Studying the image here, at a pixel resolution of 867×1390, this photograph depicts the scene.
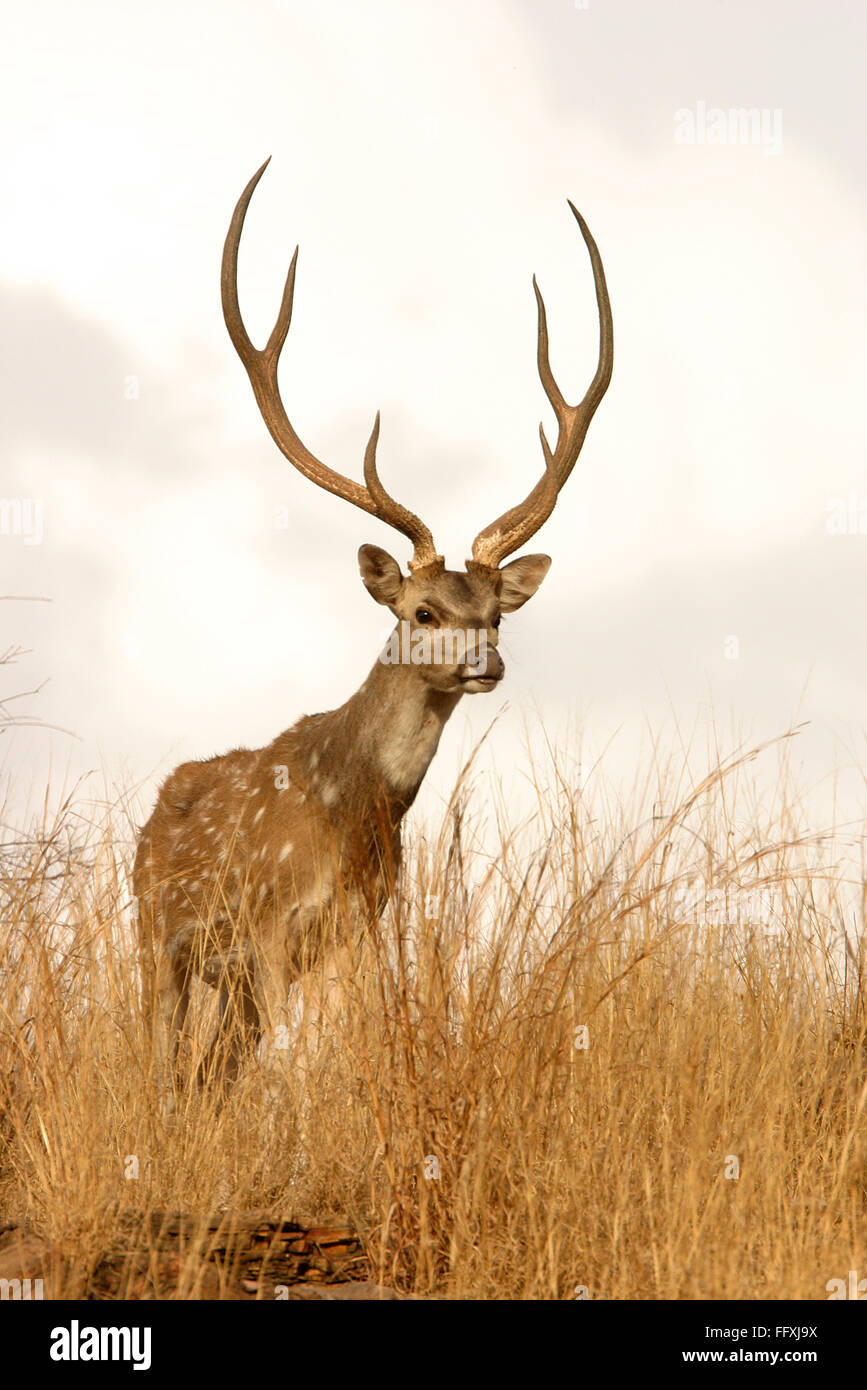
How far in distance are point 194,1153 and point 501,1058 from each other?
128 centimetres

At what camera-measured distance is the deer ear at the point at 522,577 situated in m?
8.01

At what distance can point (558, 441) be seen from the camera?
8406mm

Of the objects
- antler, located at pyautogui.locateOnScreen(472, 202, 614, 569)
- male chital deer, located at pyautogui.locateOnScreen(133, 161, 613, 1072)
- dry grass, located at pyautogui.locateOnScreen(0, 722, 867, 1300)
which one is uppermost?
antler, located at pyautogui.locateOnScreen(472, 202, 614, 569)

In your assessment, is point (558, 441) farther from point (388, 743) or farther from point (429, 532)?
point (388, 743)

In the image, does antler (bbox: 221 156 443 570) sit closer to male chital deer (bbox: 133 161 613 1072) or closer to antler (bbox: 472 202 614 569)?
male chital deer (bbox: 133 161 613 1072)

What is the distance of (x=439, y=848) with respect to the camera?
479 centimetres

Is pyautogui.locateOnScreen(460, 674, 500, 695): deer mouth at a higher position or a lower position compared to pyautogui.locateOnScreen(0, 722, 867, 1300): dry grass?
higher

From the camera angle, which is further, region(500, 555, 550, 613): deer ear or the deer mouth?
region(500, 555, 550, 613): deer ear

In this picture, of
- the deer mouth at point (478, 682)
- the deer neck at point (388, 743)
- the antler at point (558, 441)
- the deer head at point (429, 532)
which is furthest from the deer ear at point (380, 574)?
the deer mouth at point (478, 682)

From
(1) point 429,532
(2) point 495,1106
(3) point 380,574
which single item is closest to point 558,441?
(1) point 429,532

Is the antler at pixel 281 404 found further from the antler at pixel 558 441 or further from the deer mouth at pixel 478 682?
the deer mouth at pixel 478 682

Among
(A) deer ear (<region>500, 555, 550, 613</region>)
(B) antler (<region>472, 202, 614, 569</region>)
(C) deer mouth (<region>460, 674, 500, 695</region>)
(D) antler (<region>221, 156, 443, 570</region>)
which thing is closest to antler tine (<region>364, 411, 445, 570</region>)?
(D) antler (<region>221, 156, 443, 570</region>)

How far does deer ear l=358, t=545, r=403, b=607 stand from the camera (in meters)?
7.57

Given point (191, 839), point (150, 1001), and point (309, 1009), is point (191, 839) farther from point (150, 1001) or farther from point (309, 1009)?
point (309, 1009)
